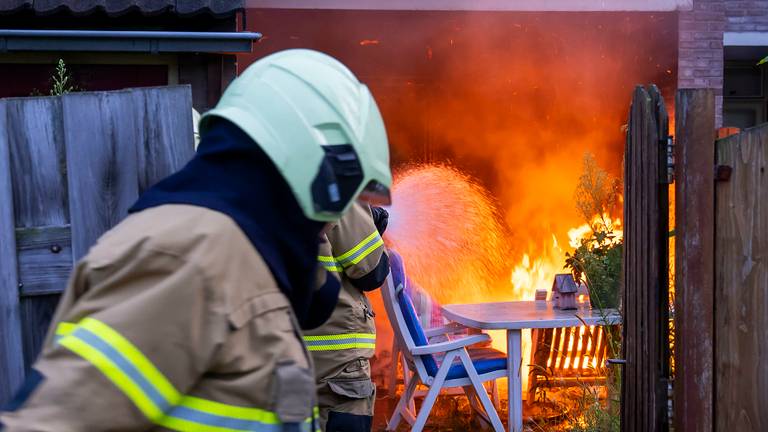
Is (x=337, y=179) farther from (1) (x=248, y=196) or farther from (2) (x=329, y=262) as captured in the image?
(2) (x=329, y=262)

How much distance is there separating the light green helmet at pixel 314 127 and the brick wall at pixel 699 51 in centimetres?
690

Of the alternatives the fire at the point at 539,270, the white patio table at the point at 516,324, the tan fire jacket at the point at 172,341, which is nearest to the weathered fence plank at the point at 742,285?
the tan fire jacket at the point at 172,341

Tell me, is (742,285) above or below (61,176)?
below

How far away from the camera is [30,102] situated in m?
2.08

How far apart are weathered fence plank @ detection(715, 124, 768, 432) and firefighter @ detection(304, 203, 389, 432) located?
135 centimetres

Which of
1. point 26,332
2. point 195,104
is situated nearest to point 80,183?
point 26,332

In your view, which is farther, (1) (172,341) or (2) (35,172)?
(2) (35,172)

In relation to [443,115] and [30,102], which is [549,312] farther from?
[30,102]

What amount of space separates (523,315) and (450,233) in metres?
3.00

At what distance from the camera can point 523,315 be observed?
5.69m

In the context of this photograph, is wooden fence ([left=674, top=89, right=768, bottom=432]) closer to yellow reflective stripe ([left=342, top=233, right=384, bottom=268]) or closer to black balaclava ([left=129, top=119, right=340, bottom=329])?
yellow reflective stripe ([left=342, top=233, right=384, bottom=268])

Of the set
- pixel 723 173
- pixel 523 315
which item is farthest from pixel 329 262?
pixel 523 315

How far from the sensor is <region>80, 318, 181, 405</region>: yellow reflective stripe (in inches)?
44.4

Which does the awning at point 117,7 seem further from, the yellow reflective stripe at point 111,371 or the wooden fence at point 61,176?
the yellow reflective stripe at point 111,371
